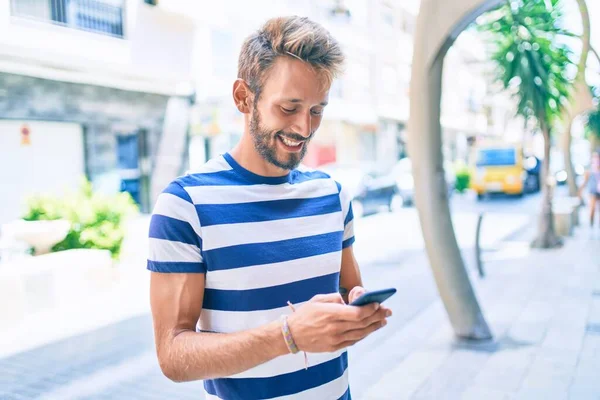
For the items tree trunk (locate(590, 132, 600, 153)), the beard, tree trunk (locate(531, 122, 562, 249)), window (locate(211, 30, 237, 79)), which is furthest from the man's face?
tree trunk (locate(590, 132, 600, 153))

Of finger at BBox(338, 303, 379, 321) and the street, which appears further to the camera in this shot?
the street

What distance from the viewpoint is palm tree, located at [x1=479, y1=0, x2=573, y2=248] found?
370 inches

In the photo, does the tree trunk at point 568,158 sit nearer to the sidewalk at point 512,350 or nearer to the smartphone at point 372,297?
the sidewalk at point 512,350

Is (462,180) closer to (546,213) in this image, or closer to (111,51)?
(546,213)

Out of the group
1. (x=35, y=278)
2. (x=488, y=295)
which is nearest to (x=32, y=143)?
(x=35, y=278)

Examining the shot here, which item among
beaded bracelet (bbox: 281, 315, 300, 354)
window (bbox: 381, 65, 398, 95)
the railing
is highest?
window (bbox: 381, 65, 398, 95)

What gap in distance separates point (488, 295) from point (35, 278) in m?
5.62

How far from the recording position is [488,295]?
23.9 ft

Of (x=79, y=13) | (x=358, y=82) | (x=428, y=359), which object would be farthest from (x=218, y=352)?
(x=358, y=82)

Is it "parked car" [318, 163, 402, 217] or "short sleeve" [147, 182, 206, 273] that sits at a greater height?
"short sleeve" [147, 182, 206, 273]

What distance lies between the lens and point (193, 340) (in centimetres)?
138

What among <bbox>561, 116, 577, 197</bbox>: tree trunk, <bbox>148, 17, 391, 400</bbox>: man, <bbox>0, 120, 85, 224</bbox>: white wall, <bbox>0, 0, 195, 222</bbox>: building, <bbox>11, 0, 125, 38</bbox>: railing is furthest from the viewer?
<bbox>561, 116, 577, 197</bbox>: tree trunk

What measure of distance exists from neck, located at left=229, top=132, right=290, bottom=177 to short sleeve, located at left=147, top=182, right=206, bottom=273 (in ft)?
0.83

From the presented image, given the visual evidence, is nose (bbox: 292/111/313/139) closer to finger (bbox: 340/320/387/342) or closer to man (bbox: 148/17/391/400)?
man (bbox: 148/17/391/400)
